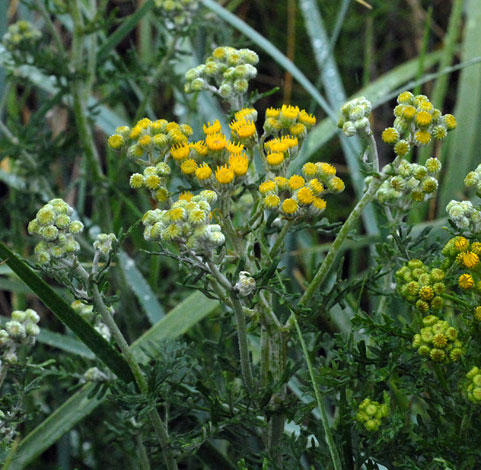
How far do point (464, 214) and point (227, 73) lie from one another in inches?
27.9

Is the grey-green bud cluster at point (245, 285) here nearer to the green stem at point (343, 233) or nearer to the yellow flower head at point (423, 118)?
the green stem at point (343, 233)

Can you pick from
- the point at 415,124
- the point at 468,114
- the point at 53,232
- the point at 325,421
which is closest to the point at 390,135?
the point at 415,124

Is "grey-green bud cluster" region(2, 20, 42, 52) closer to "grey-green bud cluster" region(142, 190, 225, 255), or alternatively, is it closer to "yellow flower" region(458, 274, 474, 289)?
"grey-green bud cluster" region(142, 190, 225, 255)

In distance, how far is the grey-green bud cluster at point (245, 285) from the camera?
148 centimetres

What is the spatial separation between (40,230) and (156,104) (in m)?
2.78

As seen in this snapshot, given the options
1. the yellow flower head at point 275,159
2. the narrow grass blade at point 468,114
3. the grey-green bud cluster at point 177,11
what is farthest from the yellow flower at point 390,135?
the narrow grass blade at point 468,114

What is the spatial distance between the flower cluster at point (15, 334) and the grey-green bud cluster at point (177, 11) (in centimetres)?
143

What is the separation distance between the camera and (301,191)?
1.57 m

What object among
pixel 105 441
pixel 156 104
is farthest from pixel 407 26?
pixel 105 441

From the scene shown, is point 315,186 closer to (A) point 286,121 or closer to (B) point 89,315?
(A) point 286,121

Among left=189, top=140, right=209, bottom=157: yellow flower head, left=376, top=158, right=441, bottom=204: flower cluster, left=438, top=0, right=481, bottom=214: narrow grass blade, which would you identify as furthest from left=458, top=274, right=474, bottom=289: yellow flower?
left=438, top=0, right=481, bottom=214: narrow grass blade

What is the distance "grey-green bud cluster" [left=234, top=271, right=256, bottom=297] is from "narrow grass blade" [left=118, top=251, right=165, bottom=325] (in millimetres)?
1230

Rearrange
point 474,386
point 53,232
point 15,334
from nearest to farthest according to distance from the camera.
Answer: point 474,386
point 53,232
point 15,334

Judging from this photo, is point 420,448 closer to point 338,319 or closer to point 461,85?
point 338,319
